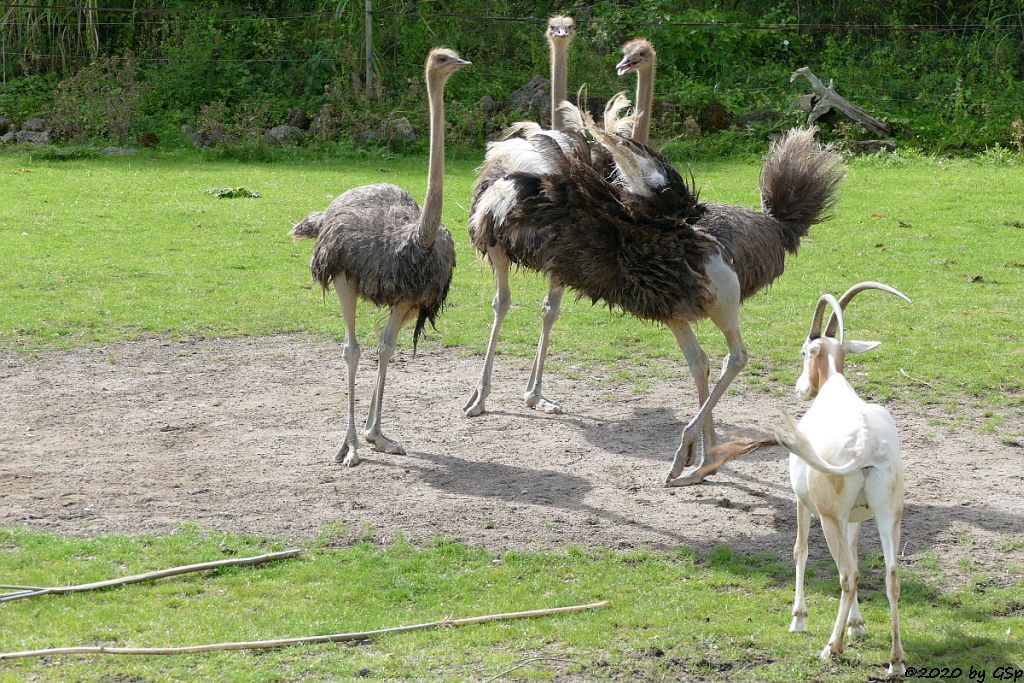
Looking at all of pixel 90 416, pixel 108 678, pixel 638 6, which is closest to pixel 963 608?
pixel 108 678

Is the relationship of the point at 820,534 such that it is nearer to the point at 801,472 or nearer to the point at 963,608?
the point at 963,608

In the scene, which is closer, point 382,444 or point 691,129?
point 382,444

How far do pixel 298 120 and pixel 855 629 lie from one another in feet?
54.6

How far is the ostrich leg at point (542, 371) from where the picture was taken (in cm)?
823

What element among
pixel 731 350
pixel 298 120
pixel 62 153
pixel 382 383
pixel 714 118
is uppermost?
pixel 714 118

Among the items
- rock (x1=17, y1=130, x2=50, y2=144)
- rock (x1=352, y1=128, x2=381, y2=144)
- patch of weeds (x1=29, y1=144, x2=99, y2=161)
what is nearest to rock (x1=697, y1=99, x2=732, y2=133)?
rock (x1=352, y1=128, x2=381, y2=144)

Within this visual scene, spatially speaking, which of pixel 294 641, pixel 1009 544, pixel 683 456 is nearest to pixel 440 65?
pixel 683 456

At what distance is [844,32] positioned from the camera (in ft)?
70.8

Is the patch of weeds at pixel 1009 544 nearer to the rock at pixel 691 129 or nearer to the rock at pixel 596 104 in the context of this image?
the rock at pixel 691 129

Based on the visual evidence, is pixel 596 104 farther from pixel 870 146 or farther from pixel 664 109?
pixel 870 146

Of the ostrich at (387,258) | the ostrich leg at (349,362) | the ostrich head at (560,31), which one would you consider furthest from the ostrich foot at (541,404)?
the ostrich head at (560,31)

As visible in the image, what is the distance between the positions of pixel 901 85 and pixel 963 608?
1626cm

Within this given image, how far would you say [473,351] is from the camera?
9.52 meters

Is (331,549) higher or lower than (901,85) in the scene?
lower
